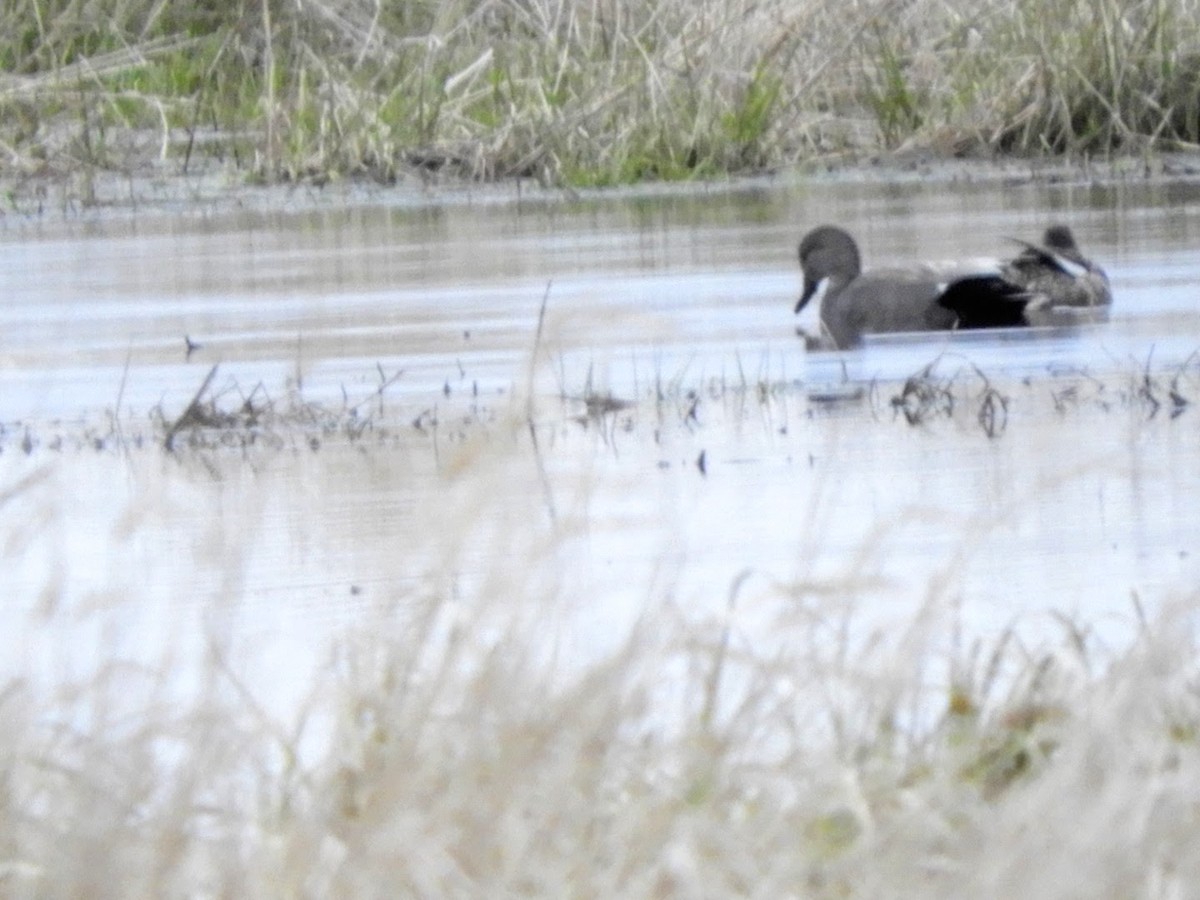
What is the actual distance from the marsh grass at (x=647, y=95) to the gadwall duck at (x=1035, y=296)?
566 cm

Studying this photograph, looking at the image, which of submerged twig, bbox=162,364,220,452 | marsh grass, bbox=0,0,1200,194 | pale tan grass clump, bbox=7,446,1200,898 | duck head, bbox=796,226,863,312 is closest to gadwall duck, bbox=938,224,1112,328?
duck head, bbox=796,226,863,312

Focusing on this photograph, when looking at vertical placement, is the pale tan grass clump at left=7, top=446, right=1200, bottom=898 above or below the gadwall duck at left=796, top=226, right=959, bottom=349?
below

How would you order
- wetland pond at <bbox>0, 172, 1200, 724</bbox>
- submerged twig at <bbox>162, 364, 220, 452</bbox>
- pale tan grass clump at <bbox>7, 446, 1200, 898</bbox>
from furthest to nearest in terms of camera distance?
submerged twig at <bbox>162, 364, 220, 452</bbox> < wetland pond at <bbox>0, 172, 1200, 724</bbox> < pale tan grass clump at <bbox>7, 446, 1200, 898</bbox>

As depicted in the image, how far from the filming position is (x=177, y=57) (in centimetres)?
1889

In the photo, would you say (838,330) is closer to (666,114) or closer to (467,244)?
(467,244)

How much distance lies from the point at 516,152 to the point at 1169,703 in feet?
43.3

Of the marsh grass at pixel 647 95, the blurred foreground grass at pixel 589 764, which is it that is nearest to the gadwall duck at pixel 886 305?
the marsh grass at pixel 647 95

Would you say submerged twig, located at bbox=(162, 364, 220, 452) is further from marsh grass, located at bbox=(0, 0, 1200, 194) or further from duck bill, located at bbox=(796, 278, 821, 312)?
marsh grass, located at bbox=(0, 0, 1200, 194)

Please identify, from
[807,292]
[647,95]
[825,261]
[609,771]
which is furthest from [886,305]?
[609,771]

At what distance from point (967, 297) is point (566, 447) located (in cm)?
337

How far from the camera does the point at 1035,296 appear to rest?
422 inches

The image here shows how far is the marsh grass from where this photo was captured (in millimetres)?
16875

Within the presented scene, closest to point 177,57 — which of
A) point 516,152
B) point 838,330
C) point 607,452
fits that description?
point 516,152

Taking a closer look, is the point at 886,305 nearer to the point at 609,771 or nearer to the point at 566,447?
the point at 566,447
